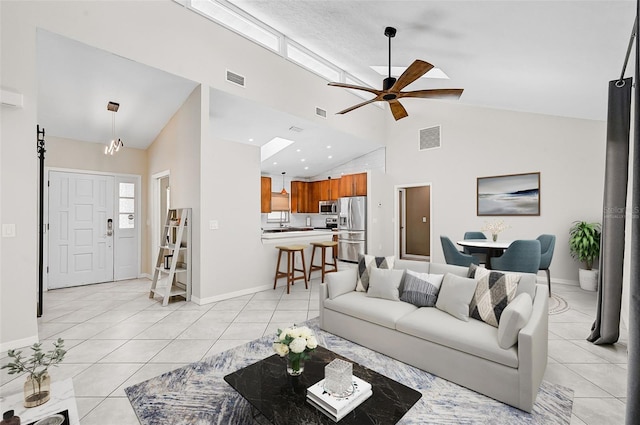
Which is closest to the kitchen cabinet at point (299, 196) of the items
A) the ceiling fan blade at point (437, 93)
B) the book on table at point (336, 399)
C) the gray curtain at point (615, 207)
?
the ceiling fan blade at point (437, 93)

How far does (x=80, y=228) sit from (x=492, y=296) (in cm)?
625

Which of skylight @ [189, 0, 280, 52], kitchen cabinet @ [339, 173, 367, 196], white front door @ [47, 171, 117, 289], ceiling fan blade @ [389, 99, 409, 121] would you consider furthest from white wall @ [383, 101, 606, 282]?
white front door @ [47, 171, 117, 289]

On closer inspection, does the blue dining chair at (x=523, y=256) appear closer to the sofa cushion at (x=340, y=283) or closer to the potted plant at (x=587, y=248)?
the potted plant at (x=587, y=248)

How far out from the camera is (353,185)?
771 centimetres

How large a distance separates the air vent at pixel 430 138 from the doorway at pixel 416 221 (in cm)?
165

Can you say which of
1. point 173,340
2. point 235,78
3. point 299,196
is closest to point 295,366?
point 173,340

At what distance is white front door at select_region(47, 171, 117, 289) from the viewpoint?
4902 mm

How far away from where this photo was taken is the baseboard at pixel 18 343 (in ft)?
8.93

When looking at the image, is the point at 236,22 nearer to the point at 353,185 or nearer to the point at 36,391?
the point at 353,185

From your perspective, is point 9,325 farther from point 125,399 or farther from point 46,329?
point 125,399

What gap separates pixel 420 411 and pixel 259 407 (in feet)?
3.55

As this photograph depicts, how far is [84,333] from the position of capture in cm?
315

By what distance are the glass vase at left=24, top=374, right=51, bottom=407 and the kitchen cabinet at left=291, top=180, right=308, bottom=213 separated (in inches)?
316

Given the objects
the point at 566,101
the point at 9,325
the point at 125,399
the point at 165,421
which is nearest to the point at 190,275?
the point at 9,325
